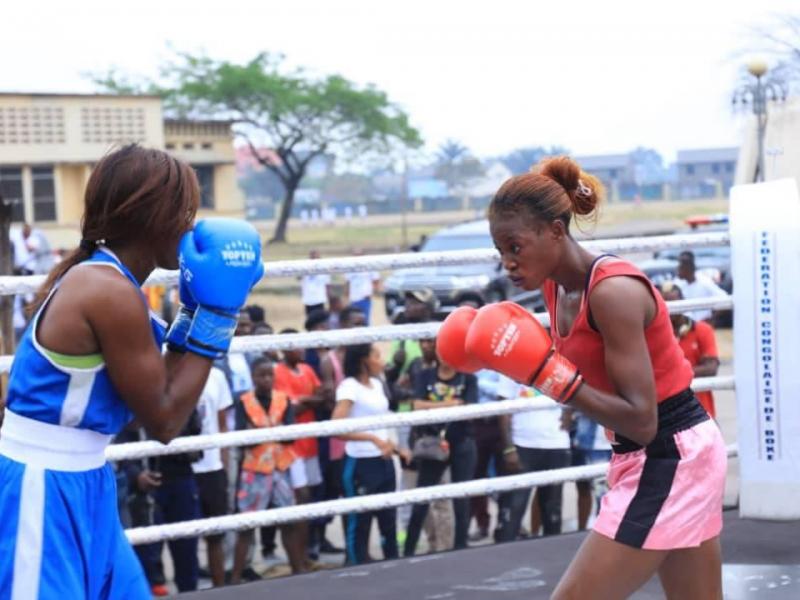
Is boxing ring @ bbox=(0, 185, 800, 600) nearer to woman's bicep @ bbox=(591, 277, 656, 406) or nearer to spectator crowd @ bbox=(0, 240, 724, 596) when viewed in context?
spectator crowd @ bbox=(0, 240, 724, 596)

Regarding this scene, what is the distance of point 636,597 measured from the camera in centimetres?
426

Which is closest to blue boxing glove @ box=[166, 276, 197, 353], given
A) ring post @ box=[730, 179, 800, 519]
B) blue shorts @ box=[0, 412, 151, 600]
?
blue shorts @ box=[0, 412, 151, 600]

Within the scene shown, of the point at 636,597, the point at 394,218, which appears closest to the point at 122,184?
the point at 636,597

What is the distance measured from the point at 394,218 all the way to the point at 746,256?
68.0 meters

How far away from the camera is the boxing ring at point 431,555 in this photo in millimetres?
4355

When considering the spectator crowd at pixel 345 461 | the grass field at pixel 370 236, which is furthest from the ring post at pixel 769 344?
the spectator crowd at pixel 345 461

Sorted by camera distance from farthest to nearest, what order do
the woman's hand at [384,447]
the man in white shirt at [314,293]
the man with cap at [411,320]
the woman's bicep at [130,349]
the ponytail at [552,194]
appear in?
the man in white shirt at [314,293], the man with cap at [411,320], the woman's hand at [384,447], the ponytail at [552,194], the woman's bicep at [130,349]

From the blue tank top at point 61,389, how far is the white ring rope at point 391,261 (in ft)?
4.97

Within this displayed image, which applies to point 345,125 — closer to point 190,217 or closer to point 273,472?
point 273,472

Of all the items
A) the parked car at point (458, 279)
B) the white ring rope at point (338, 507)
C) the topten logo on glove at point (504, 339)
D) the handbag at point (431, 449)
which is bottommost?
the handbag at point (431, 449)

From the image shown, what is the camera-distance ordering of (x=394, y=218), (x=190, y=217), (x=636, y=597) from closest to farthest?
1. (x=190, y=217)
2. (x=636, y=597)
3. (x=394, y=218)

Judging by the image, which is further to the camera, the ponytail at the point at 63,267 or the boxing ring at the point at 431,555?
the boxing ring at the point at 431,555

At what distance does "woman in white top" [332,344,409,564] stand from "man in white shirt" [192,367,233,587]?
543 millimetres

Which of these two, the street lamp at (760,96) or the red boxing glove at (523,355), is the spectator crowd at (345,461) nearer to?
the red boxing glove at (523,355)
